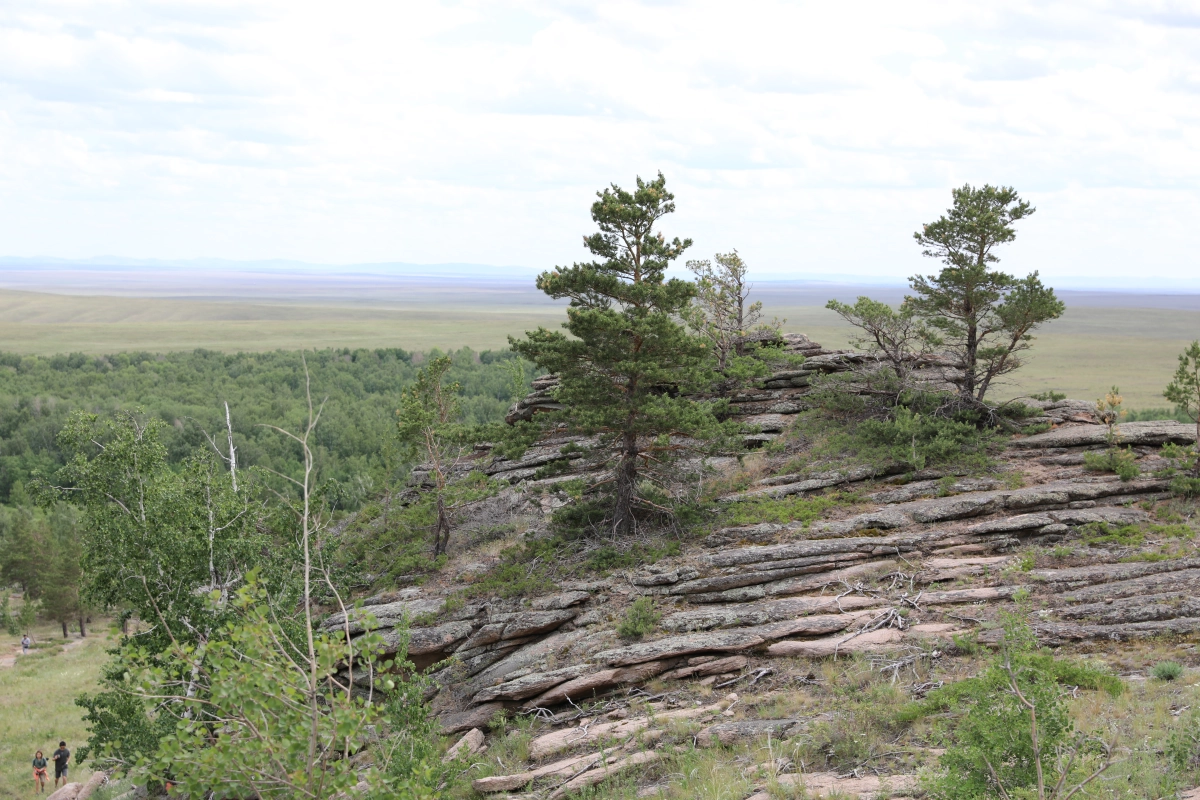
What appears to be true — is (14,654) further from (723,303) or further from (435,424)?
(723,303)

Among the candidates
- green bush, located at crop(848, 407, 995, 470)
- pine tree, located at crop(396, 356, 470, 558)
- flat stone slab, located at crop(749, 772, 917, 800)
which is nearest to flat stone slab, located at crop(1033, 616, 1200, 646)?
flat stone slab, located at crop(749, 772, 917, 800)

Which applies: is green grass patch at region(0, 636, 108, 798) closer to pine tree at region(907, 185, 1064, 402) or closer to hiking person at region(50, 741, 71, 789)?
hiking person at region(50, 741, 71, 789)

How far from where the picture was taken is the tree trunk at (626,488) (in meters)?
22.5

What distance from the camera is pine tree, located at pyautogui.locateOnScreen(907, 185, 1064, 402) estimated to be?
24.5m

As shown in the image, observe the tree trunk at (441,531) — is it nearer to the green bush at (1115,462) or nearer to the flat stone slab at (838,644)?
the flat stone slab at (838,644)

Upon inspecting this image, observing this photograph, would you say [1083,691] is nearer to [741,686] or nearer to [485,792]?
[741,686]

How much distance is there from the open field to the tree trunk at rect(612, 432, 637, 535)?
19.1 m

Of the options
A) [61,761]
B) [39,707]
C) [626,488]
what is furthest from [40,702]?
[626,488]

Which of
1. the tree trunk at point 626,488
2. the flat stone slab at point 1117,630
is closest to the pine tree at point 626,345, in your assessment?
the tree trunk at point 626,488

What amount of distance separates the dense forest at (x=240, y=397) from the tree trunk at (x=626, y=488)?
3609cm

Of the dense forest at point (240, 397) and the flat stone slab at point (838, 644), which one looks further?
the dense forest at point (240, 397)

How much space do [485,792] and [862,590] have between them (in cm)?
907

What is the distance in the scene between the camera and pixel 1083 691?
41.8ft

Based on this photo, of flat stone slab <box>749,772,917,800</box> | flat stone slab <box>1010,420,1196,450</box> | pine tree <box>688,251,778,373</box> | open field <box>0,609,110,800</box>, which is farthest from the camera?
pine tree <box>688,251,778,373</box>
